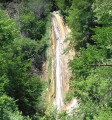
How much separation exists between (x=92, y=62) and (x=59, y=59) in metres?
7.49

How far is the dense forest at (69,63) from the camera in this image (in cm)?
1159

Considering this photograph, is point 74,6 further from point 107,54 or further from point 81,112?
point 81,112

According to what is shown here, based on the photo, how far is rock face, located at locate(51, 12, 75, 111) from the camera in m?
18.3

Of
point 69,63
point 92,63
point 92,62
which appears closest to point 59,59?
point 69,63

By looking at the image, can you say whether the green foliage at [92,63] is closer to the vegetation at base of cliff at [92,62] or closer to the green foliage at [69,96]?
the vegetation at base of cliff at [92,62]

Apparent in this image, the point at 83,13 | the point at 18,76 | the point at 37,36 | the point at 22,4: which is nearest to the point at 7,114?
the point at 18,76

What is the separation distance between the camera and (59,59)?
21.1m

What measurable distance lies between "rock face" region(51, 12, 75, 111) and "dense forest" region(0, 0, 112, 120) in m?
1.06

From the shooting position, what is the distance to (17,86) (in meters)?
15.7

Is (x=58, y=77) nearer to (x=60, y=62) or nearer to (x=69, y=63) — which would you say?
(x=60, y=62)

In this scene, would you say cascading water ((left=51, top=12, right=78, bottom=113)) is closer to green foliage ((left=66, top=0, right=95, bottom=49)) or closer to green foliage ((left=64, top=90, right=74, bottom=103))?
green foliage ((left=64, top=90, right=74, bottom=103))

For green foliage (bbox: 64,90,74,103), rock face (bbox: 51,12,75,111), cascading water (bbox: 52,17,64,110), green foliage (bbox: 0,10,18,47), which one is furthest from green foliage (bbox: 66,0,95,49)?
green foliage (bbox: 0,10,18,47)

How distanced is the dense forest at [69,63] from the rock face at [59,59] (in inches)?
41.7

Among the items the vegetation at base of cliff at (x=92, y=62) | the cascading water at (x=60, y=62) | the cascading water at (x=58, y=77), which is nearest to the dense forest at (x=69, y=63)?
the vegetation at base of cliff at (x=92, y=62)
